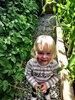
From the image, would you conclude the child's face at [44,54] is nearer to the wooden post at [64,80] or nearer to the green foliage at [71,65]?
the green foliage at [71,65]

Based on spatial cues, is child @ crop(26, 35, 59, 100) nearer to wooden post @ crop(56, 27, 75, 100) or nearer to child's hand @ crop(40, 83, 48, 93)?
child's hand @ crop(40, 83, 48, 93)

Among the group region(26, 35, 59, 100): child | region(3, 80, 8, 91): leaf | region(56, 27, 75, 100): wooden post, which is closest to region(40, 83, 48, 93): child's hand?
region(26, 35, 59, 100): child

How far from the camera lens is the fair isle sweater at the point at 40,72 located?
67.7 inches

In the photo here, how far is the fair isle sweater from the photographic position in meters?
1.72

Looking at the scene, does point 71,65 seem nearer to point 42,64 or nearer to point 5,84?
point 42,64

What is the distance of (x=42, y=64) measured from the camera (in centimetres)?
171

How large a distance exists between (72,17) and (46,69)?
53cm

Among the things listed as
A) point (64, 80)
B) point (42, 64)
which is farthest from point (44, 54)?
point (64, 80)

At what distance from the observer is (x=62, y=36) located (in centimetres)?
260

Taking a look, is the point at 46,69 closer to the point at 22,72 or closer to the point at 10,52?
the point at 22,72

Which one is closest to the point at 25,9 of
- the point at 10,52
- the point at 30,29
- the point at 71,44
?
the point at 30,29

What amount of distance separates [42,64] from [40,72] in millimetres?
63

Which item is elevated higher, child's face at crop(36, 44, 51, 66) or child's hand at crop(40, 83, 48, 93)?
child's face at crop(36, 44, 51, 66)

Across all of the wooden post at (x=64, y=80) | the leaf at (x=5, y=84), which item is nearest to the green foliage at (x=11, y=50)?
the leaf at (x=5, y=84)
